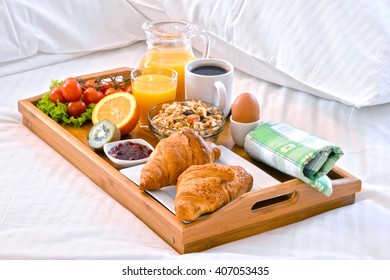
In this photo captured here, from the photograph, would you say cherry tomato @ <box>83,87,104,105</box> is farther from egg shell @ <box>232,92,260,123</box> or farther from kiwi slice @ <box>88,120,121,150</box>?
egg shell @ <box>232,92,260,123</box>

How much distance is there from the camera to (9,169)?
170 centimetres

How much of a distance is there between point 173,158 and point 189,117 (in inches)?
9.3

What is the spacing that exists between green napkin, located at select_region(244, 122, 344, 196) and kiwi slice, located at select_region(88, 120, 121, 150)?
30 cm

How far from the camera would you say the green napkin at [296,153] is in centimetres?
151

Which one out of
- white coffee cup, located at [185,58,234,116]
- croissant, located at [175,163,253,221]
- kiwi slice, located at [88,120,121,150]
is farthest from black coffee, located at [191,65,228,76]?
croissant, located at [175,163,253,221]

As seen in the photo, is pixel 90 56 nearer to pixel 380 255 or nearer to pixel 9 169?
pixel 9 169

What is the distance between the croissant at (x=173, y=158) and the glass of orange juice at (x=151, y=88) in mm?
280

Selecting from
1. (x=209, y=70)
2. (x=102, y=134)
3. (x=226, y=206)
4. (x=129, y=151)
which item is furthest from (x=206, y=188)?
(x=209, y=70)

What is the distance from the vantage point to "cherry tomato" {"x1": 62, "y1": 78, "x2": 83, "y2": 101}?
6.23 ft

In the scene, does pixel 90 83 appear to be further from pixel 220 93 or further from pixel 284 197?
pixel 284 197

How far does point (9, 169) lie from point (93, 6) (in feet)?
2.68

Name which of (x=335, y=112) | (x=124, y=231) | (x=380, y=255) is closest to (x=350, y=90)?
(x=335, y=112)

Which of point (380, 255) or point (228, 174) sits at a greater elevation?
point (228, 174)

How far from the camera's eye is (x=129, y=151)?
1.65 meters
